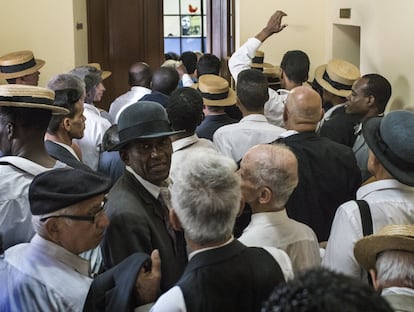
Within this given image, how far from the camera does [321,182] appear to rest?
2.90m

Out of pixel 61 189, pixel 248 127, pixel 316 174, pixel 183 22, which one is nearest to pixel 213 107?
pixel 248 127

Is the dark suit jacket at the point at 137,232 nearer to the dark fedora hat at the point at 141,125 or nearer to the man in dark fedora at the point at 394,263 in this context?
the dark fedora hat at the point at 141,125

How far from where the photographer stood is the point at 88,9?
7215 millimetres

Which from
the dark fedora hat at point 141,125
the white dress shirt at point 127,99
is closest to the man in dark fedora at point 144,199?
the dark fedora hat at point 141,125

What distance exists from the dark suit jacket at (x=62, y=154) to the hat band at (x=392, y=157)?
1.22m

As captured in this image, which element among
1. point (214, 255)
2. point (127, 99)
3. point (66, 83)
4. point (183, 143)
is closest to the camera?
point (214, 255)

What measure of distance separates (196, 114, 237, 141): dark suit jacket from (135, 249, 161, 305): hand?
6.84ft

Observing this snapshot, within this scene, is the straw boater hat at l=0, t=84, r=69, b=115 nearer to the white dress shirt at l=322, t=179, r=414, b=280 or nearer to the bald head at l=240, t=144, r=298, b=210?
the bald head at l=240, t=144, r=298, b=210

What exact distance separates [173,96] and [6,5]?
3.51 meters

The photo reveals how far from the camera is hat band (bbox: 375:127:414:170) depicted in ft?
7.64

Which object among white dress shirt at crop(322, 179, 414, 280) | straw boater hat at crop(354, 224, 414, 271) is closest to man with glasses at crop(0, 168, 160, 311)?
straw boater hat at crop(354, 224, 414, 271)

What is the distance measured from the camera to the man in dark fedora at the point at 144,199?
7.01 ft

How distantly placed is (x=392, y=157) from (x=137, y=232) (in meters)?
0.94

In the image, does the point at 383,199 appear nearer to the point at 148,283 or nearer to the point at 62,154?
the point at 148,283
